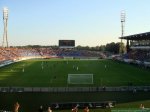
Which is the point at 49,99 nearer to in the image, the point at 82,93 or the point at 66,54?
the point at 82,93

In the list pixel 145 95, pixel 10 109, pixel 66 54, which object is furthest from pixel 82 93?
pixel 66 54

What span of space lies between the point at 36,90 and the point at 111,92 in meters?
9.16

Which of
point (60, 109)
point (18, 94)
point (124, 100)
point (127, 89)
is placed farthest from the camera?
point (127, 89)

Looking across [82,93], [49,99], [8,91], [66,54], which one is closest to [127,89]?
[82,93]

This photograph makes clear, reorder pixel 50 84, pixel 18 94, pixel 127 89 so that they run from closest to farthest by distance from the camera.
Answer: pixel 18 94 < pixel 127 89 < pixel 50 84

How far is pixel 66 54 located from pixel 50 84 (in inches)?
4151

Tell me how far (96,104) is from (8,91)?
1307cm

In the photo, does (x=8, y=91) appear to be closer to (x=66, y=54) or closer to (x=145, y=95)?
(x=145, y=95)

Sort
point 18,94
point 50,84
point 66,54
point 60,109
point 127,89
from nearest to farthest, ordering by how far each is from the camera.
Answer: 1. point 60,109
2. point 18,94
3. point 127,89
4. point 50,84
5. point 66,54

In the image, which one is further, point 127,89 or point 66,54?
point 66,54

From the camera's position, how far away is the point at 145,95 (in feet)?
137

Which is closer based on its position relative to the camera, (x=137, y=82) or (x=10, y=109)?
(x=10, y=109)

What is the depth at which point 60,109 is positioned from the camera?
111ft

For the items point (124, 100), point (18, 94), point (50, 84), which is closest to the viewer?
point (124, 100)
